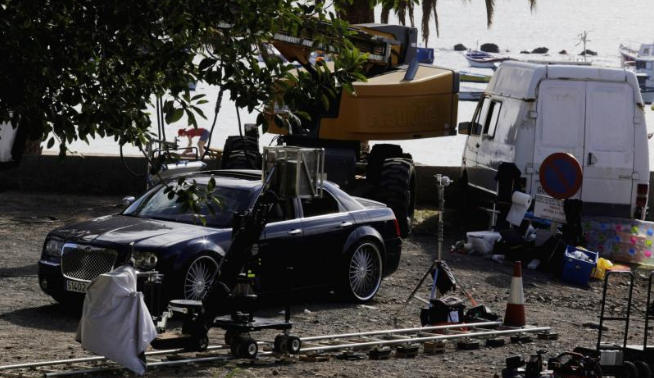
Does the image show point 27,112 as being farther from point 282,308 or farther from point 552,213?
point 552,213

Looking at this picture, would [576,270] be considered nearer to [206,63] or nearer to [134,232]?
[134,232]

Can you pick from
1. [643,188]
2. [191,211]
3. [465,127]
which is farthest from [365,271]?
[465,127]

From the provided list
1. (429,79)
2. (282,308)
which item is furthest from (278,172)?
(429,79)

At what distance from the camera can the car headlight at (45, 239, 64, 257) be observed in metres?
12.9

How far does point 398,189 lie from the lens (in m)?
20.2

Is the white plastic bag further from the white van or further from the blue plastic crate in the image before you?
the blue plastic crate

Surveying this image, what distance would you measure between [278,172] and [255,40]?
10.6ft

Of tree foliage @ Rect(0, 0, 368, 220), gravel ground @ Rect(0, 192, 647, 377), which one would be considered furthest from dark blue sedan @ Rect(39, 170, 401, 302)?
tree foliage @ Rect(0, 0, 368, 220)

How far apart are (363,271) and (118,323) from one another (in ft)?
15.8

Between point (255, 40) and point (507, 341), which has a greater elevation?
point (255, 40)

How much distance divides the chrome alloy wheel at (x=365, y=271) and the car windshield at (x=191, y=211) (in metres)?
1.52

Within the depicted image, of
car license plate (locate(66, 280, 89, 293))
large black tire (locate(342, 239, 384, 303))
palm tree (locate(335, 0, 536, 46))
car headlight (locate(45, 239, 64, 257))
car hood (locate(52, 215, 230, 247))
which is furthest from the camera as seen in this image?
palm tree (locate(335, 0, 536, 46))

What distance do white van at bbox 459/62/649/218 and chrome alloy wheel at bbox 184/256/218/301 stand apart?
26.5 feet

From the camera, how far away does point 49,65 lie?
25.0ft
